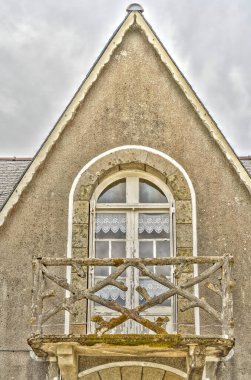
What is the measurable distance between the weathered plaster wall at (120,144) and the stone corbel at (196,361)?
56 cm

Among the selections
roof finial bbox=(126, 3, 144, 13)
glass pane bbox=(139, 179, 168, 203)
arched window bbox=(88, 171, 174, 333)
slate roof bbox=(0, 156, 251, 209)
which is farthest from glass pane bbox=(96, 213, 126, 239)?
→ roof finial bbox=(126, 3, 144, 13)

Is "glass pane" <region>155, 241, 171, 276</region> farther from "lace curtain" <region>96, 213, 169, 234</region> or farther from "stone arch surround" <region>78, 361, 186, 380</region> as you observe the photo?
"stone arch surround" <region>78, 361, 186, 380</region>

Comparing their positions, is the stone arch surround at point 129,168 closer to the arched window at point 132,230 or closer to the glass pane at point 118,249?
the arched window at point 132,230

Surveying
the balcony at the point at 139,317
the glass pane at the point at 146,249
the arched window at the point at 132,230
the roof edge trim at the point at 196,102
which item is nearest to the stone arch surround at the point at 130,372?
the balcony at the point at 139,317

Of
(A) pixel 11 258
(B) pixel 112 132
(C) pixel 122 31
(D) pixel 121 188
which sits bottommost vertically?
(A) pixel 11 258

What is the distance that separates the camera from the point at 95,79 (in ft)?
43.9

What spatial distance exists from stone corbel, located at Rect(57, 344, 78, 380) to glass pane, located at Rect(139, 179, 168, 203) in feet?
9.39

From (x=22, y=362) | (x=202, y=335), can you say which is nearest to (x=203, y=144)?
(x=202, y=335)

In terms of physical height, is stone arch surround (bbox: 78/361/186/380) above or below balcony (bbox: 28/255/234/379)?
below

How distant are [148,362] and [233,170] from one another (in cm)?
322

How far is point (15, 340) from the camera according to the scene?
12.0 metres

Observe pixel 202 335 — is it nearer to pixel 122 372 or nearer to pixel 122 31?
pixel 122 372

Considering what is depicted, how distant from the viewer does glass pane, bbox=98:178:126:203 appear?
13.1 meters

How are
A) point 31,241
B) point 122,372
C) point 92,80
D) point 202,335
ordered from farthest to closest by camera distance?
point 92,80 → point 31,241 → point 122,372 → point 202,335
